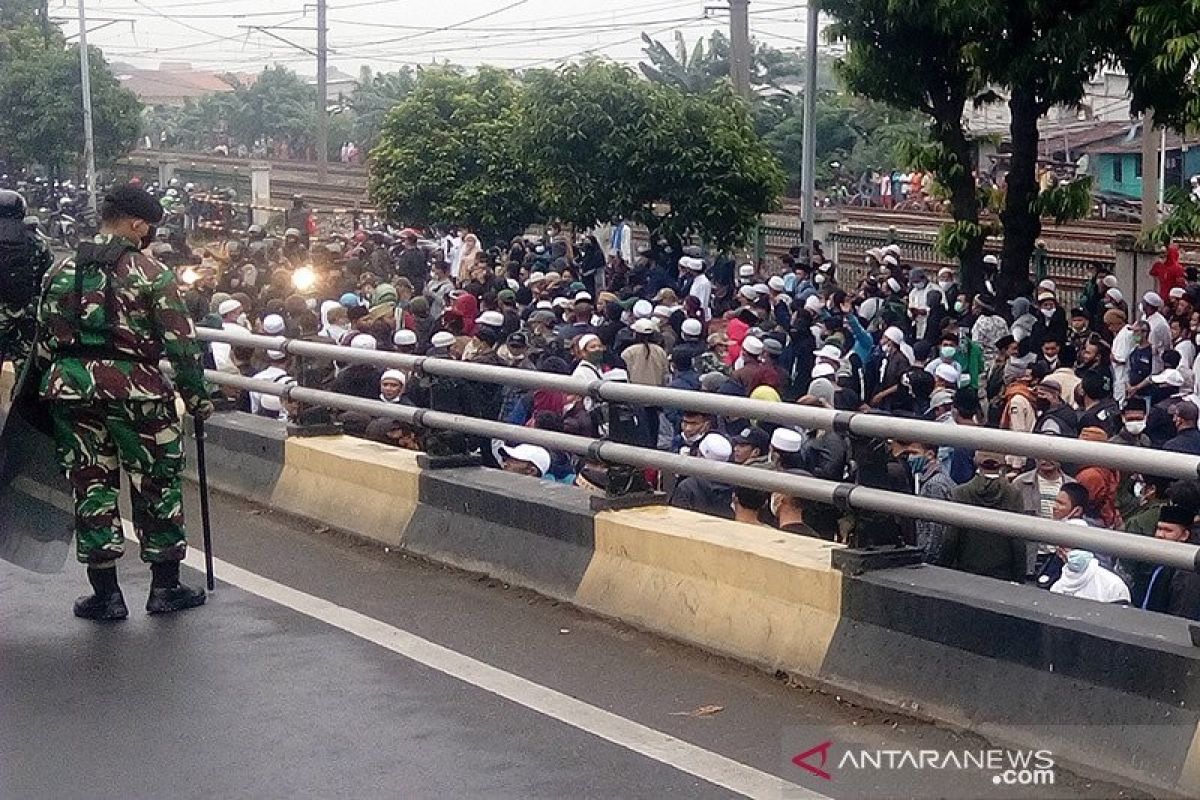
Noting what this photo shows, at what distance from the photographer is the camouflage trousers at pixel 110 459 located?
6.63 m

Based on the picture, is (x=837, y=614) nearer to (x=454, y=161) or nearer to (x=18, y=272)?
(x=18, y=272)

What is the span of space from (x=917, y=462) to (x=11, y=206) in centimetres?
500

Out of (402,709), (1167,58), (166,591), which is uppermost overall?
(1167,58)

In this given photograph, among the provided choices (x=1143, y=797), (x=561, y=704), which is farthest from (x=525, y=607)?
(x=1143, y=797)

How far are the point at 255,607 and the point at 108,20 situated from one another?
2157 inches

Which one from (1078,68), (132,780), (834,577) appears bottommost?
(132,780)

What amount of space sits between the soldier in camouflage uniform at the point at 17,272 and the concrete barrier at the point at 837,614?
160cm

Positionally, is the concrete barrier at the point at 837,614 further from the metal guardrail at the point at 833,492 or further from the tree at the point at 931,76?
the tree at the point at 931,76

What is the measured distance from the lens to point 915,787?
15.8ft

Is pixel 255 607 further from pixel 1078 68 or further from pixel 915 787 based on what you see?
pixel 1078 68

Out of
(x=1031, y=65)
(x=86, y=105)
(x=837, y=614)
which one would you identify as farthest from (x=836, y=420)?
(x=86, y=105)

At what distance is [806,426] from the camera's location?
5.88 m

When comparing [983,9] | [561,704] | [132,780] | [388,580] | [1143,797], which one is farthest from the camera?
[983,9]

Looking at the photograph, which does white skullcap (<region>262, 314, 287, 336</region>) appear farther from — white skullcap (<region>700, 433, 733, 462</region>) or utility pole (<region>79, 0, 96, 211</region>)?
utility pole (<region>79, 0, 96, 211</region>)
